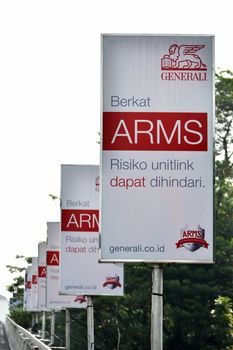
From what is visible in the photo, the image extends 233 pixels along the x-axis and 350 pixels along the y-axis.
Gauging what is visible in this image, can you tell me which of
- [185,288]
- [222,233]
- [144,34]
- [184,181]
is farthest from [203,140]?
[222,233]

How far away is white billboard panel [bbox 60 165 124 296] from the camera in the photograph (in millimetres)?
29062

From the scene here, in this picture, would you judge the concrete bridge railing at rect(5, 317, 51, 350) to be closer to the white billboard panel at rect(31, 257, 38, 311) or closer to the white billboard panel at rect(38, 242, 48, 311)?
the white billboard panel at rect(38, 242, 48, 311)

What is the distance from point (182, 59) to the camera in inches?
616

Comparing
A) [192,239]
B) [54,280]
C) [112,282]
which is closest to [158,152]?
[192,239]

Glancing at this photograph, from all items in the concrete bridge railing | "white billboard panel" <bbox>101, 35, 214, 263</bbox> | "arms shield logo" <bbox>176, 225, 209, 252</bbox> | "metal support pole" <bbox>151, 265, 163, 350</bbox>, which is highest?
"white billboard panel" <bbox>101, 35, 214, 263</bbox>

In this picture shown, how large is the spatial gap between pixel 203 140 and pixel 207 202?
2.72ft

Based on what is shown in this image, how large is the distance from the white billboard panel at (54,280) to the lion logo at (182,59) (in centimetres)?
2300

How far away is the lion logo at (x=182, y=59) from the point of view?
1562 centimetres

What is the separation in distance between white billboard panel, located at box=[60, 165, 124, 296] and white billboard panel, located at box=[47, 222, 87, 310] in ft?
24.5

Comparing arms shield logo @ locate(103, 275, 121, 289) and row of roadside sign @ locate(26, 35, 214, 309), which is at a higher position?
row of roadside sign @ locate(26, 35, 214, 309)

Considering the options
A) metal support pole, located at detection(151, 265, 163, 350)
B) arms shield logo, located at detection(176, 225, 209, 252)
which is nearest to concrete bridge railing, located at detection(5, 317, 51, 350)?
metal support pole, located at detection(151, 265, 163, 350)

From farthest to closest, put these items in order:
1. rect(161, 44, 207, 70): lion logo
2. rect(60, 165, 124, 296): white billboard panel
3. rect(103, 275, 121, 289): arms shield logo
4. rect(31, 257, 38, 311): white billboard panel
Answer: rect(31, 257, 38, 311): white billboard panel, rect(103, 275, 121, 289): arms shield logo, rect(60, 165, 124, 296): white billboard panel, rect(161, 44, 207, 70): lion logo

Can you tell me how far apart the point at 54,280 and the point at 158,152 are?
23.9 metres

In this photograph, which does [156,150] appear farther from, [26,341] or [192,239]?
[26,341]
